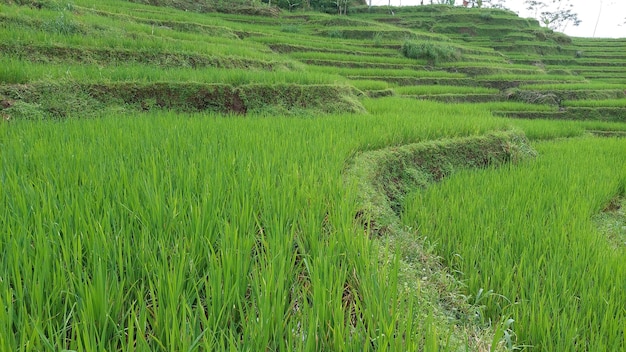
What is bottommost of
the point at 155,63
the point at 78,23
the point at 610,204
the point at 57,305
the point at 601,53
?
the point at 610,204

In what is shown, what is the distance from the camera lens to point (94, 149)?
Answer: 6.95 feet

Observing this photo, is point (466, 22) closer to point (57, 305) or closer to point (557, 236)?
point (557, 236)

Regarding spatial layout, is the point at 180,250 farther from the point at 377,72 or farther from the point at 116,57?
the point at 377,72

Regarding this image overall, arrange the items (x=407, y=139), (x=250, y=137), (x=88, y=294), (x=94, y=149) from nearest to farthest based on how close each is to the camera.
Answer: (x=88, y=294) < (x=94, y=149) < (x=250, y=137) < (x=407, y=139)

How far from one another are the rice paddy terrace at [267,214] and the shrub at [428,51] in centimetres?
753

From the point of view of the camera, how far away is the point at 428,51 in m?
13.4

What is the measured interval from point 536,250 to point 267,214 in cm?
133

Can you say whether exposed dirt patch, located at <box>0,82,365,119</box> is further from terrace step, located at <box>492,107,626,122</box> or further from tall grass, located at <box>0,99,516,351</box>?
terrace step, located at <box>492,107,626,122</box>

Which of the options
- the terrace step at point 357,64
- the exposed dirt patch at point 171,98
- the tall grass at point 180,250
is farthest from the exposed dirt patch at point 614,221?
the terrace step at point 357,64

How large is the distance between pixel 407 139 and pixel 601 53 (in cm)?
2455

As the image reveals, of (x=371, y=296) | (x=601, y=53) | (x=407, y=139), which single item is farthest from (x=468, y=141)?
(x=601, y=53)

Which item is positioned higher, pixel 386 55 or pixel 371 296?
pixel 386 55

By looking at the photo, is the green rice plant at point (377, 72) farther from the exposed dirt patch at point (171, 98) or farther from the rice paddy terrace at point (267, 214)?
the exposed dirt patch at point (171, 98)

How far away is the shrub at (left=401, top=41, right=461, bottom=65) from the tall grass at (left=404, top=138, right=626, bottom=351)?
11.0 metres
